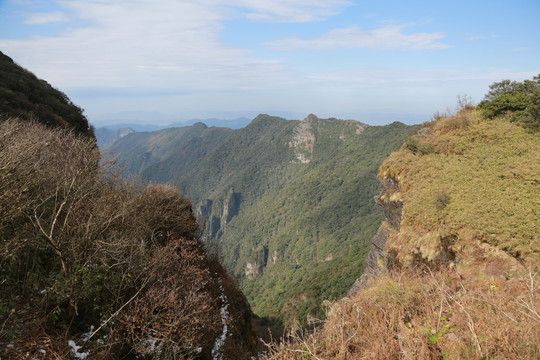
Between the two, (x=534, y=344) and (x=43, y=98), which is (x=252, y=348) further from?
(x=43, y=98)

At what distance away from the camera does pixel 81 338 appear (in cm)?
651

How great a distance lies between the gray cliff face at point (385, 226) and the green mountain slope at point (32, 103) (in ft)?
63.3

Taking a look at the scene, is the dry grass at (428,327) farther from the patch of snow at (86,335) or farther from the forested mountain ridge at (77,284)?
the patch of snow at (86,335)

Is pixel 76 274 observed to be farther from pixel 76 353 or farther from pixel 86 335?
pixel 76 353

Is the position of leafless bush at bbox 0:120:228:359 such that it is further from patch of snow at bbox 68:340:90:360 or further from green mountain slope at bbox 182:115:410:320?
green mountain slope at bbox 182:115:410:320

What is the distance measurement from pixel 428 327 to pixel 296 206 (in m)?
105

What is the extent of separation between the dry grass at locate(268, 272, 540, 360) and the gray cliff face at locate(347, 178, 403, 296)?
6.74m

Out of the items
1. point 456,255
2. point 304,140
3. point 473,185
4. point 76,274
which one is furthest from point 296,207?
point 76,274

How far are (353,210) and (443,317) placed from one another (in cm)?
8131

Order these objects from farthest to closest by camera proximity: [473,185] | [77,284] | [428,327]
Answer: [473,185] < [77,284] < [428,327]

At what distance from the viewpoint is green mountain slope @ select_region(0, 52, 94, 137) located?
1687 centimetres

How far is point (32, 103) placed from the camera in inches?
762

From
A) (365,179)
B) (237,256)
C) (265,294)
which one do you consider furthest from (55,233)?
(237,256)

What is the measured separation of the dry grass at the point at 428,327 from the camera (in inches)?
123
